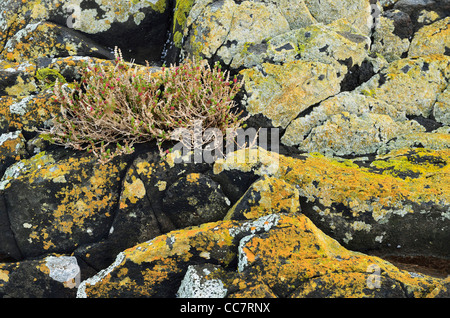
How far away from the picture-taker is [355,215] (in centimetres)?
478

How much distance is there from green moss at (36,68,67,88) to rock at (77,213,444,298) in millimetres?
3713

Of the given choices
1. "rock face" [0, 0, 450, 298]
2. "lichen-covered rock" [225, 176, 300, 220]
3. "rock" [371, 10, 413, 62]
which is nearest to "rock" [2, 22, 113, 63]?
"rock face" [0, 0, 450, 298]

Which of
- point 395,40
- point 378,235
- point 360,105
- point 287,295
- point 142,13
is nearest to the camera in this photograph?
point 287,295

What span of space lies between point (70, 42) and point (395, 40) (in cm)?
715

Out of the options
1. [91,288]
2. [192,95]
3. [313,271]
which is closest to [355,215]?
[313,271]

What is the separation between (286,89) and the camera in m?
6.51

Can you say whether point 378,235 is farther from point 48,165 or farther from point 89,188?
point 48,165

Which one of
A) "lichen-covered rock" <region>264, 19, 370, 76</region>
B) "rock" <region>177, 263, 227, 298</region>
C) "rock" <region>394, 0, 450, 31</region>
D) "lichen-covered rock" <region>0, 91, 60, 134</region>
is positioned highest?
"rock" <region>394, 0, 450, 31</region>

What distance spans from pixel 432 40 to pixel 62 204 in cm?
782

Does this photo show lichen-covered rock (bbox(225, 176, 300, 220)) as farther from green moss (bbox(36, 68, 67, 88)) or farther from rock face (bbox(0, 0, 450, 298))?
green moss (bbox(36, 68, 67, 88))

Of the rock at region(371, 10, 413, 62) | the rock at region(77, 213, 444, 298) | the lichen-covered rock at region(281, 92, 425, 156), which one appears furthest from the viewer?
the rock at region(371, 10, 413, 62)

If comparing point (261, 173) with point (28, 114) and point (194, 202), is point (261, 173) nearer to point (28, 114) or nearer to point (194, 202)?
point (194, 202)

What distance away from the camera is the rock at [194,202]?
15.8ft

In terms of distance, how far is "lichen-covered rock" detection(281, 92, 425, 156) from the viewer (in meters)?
6.13
